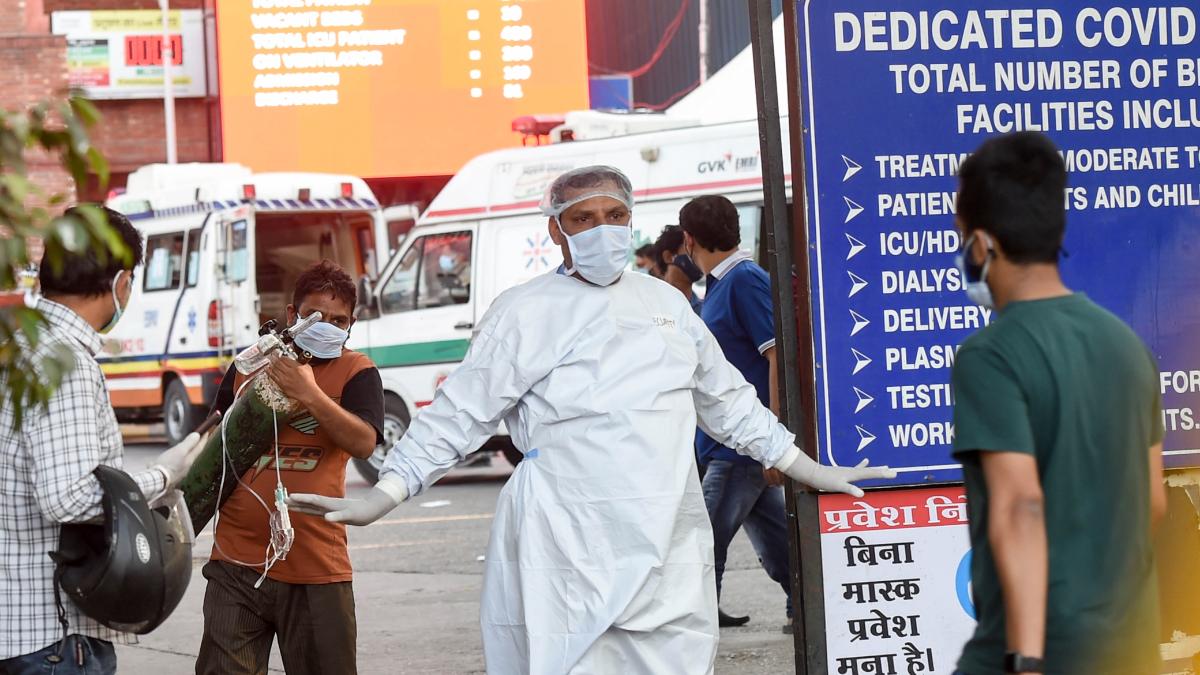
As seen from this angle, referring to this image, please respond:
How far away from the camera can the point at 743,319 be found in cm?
703

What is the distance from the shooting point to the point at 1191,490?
5.02 m

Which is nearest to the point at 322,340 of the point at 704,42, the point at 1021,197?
the point at 1021,197

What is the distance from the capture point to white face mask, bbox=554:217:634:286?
4586 millimetres

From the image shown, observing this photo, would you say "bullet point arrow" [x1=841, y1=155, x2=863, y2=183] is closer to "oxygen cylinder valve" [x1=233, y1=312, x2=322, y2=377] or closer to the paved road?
"oxygen cylinder valve" [x1=233, y1=312, x2=322, y2=377]

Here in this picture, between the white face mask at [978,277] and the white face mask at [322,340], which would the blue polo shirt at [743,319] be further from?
the white face mask at [978,277]

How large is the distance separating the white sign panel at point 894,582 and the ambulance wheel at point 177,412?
1522 cm

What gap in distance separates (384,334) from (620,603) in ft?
36.1

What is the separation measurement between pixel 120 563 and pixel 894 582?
2374mm

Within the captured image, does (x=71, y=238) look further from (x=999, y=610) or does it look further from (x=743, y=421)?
(x=743, y=421)

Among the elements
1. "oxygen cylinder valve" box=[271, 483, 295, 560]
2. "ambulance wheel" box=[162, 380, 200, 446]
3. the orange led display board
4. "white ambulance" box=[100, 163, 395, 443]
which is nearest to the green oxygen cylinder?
"oxygen cylinder valve" box=[271, 483, 295, 560]

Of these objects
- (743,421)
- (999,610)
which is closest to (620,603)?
(743,421)

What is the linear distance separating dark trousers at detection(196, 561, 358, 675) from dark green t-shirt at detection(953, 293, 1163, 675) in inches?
98.7

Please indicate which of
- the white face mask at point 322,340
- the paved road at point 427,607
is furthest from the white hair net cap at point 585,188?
the paved road at point 427,607

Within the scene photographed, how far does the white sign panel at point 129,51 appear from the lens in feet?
103
